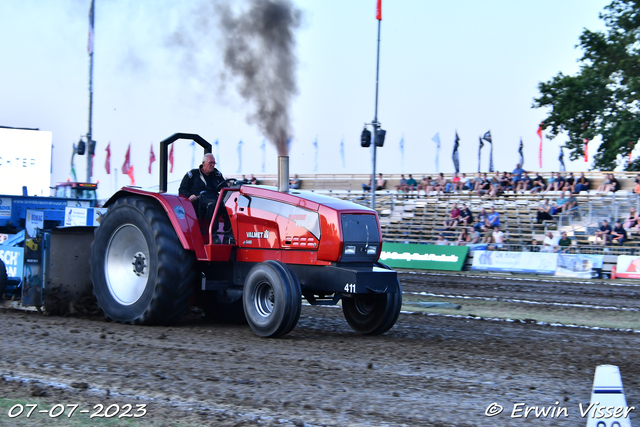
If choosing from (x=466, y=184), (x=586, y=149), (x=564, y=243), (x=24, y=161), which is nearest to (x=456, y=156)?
(x=586, y=149)

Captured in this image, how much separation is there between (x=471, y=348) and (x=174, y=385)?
10.6ft

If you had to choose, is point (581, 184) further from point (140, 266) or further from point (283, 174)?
point (140, 266)

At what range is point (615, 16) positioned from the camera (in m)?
31.0

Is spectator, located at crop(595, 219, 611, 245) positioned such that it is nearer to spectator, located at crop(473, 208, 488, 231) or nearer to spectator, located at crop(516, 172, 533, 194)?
spectator, located at crop(473, 208, 488, 231)

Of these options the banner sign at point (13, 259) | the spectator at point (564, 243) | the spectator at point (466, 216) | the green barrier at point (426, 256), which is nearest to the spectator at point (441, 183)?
the spectator at point (466, 216)

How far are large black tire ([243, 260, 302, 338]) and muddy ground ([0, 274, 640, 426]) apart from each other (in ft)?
0.56

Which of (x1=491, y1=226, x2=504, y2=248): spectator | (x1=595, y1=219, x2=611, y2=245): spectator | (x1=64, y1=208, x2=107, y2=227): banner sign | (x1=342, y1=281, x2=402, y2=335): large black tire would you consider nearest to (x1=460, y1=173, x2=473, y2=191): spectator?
(x1=491, y1=226, x2=504, y2=248): spectator

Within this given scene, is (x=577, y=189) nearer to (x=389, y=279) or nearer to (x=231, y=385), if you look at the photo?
(x=389, y=279)

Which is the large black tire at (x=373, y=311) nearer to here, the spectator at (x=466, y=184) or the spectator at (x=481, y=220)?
the spectator at (x=481, y=220)

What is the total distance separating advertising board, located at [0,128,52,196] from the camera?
17.6m

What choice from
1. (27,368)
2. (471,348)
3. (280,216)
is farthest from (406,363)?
(27,368)

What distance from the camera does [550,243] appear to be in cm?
2075

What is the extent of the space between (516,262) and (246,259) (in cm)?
1441

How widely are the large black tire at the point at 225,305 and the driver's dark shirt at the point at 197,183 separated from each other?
1.18 m
